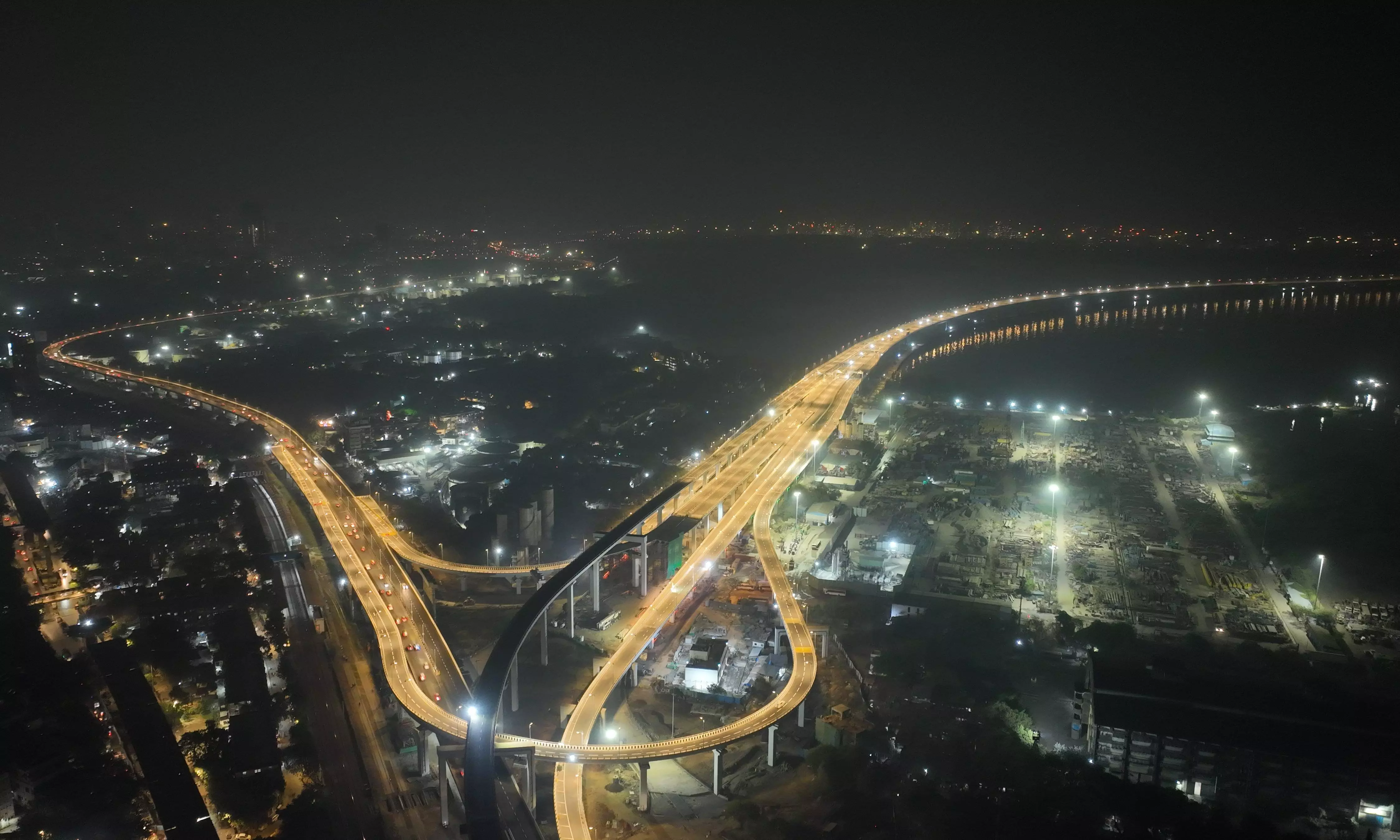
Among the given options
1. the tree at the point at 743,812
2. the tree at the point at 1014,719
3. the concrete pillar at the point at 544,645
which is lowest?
the tree at the point at 743,812

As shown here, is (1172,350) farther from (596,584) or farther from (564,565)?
(596,584)

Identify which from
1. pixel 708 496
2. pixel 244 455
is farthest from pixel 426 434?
pixel 708 496

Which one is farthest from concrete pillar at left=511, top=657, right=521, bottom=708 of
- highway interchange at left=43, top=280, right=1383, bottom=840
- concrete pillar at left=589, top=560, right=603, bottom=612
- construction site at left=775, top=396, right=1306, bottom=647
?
construction site at left=775, top=396, right=1306, bottom=647

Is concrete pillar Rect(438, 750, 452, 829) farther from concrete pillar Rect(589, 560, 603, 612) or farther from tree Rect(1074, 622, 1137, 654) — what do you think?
tree Rect(1074, 622, 1137, 654)

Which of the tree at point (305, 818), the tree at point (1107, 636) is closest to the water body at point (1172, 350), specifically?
the tree at point (1107, 636)

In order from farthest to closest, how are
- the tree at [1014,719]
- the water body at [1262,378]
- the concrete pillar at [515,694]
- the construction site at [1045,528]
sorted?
the water body at [1262,378] < the construction site at [1045,528] < the concrete pillar at [515,694] < the tree at [1014,719]

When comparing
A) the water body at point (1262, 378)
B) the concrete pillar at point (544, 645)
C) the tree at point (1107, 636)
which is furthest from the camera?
the water body at point (1262, 378)

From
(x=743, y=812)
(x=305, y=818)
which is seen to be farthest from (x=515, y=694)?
(x=743, y=812)

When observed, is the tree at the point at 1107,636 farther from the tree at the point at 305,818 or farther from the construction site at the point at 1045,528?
the tree at the point at 305,818
